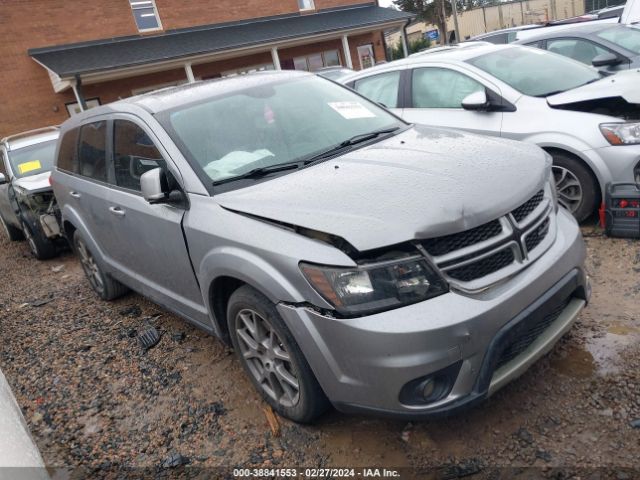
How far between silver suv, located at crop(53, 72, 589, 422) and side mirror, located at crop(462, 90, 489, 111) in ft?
4.70

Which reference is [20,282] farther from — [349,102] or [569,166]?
[569,166]

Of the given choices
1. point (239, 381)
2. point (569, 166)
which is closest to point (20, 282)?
point (239, 381)

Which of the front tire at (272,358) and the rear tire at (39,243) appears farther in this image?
the rear tire at (39,243)

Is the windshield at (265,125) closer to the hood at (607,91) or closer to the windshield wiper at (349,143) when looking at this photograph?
the windshield wiper at (349,143)

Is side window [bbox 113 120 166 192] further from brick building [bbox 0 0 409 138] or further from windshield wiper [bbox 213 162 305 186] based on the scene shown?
brick building [bbox 0 0 409 138]

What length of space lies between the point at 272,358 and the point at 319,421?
428 millimetres

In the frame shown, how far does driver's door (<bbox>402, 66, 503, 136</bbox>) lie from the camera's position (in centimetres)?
466

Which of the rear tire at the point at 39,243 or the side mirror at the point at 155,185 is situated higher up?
the side mirror at the point at 155,185

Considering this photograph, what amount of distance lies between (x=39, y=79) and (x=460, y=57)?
1552 centimetres

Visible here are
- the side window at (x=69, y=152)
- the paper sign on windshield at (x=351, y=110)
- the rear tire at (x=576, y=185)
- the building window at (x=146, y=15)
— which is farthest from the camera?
the building window at (x=146, y=15)

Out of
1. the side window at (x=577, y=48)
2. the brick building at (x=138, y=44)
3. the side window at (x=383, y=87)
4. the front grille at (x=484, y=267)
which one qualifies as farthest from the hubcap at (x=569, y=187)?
the brick building at (x=138, y=44)

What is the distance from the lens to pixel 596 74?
4.82 meters

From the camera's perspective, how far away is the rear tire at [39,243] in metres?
6.74

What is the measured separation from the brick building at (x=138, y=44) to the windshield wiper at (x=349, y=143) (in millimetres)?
13763
